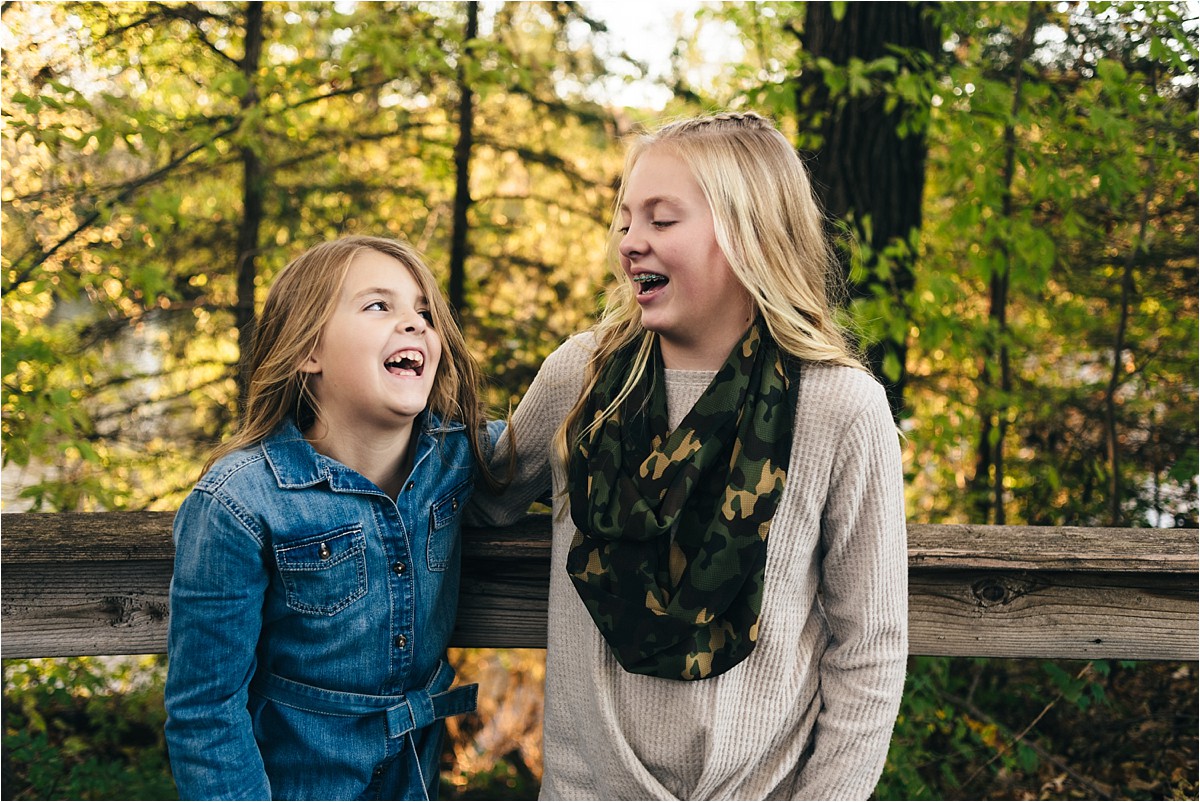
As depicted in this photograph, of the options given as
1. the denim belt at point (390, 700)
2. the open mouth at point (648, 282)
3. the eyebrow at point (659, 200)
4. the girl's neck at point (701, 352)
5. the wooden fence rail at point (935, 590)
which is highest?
the eyebrow at point (659, 200)

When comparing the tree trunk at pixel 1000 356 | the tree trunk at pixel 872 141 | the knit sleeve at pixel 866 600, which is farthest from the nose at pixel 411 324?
the tree trunk at pixel 1000 356

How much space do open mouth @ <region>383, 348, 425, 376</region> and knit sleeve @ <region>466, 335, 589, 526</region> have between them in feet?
0.78

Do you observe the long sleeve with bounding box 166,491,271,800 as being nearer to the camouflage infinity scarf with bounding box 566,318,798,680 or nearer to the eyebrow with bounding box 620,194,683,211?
the camouflage infinity scarf with bounding box 566,318,798,680

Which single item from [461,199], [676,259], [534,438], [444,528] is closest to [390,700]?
[444,528]

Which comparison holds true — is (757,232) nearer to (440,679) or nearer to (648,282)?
(648,282)

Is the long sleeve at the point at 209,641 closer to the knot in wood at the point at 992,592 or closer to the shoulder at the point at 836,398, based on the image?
the shoulder at the point at 836,398

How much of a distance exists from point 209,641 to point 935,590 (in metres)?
1.41

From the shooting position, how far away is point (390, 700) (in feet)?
5.75

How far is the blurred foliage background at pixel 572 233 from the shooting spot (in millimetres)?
3135

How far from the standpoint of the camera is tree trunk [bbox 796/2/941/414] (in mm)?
3418

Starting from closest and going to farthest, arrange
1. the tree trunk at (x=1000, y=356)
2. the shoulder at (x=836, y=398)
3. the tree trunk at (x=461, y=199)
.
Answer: the shoulder at (x=836, y=398)
the tree trunk at (x=1000, y=356)
the tree trunk at (x=461, y=199)

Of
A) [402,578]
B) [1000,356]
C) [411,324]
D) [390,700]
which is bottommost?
[390,700]

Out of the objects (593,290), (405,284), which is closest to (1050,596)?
(405,284)

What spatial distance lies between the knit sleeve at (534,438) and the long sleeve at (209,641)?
0.49 metres
